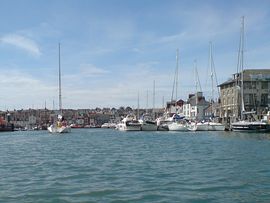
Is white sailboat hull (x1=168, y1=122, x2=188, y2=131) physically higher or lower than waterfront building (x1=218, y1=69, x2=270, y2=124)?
lower

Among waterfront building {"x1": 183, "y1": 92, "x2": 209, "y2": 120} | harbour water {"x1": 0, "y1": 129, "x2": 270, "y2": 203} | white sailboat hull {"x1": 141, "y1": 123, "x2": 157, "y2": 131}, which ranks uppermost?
waterfront building {"x1": 183, "y1": 92, "x2": 209, "y2": 120}

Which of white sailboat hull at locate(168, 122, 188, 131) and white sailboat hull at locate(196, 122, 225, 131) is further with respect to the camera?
white sailboat hull at locate(168, 122, 188, 131)

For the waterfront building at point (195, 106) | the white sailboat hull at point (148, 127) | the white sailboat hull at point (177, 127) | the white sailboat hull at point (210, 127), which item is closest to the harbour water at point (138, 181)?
the white sailboat hull at point (210, 127)

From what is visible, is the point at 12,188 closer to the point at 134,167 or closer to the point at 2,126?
the point at 134,167

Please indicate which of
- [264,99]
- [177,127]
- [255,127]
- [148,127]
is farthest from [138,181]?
[264,99]

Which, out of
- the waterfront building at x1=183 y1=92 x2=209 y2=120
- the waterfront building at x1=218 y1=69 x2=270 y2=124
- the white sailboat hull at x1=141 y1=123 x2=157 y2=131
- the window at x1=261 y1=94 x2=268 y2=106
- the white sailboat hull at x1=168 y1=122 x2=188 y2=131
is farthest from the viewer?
the waterfront building at x1=183 y1=92 x2=209 y2=120

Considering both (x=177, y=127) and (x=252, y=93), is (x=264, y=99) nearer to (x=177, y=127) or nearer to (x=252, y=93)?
(x=252, y=93)

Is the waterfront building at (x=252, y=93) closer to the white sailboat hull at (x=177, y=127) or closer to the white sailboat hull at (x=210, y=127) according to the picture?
the white sailboat hull at (x=210, y=127)

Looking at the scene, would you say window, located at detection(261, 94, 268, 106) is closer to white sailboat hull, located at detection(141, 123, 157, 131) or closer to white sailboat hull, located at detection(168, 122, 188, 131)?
white sailboat hull, located at detection(168, 122, 188, 131)

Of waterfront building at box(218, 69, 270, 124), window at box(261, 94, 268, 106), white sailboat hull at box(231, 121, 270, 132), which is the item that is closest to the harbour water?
white sailboat hull at box(231, 121, 270, 132)

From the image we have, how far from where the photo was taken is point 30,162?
36.5 meters

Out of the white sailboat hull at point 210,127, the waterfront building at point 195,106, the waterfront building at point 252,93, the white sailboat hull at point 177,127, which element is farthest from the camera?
the waterfront building at point 195,106

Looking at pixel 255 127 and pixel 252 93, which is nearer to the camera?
pixel 255 127

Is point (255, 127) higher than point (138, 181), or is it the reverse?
point (255, 127)
